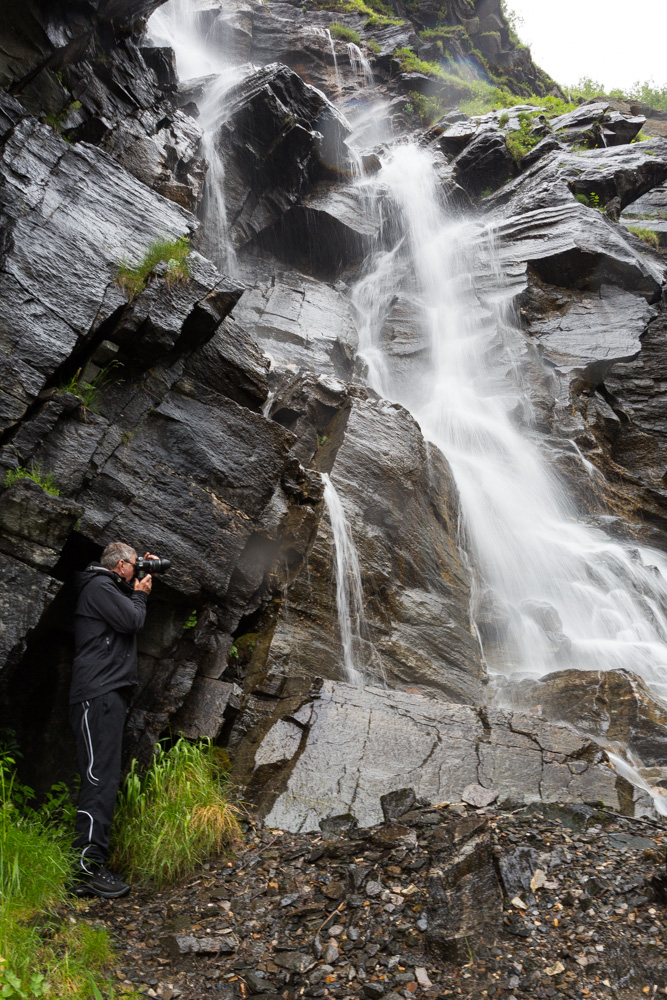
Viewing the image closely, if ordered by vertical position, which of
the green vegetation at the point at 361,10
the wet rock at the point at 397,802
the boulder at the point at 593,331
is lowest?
the wet rock at the point at 397,802

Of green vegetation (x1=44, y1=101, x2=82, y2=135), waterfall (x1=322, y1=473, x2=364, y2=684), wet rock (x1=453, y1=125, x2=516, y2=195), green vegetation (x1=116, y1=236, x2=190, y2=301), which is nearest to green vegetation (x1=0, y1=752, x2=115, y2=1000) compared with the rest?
waterfall (x1=322, y1=473, x2=364, y2=684)

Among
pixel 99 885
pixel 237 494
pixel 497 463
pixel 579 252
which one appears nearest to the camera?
pixel 99 885

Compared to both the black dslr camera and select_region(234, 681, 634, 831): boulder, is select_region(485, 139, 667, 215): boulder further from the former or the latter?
the black dslr camera

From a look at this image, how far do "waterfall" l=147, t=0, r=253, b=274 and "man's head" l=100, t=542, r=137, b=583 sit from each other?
10735 mm

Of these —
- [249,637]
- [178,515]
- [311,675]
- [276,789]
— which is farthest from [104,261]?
[276,789]

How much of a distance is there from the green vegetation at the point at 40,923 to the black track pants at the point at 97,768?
194 mm

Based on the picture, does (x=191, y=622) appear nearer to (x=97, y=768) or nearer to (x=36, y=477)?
(x=97, y=768)

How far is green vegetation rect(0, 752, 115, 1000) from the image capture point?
330 centimetres

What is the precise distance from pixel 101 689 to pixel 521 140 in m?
23.4

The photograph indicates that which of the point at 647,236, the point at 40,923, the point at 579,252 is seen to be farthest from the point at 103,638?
the point at 647,236

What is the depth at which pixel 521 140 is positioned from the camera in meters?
22.3

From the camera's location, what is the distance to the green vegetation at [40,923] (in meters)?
3.30

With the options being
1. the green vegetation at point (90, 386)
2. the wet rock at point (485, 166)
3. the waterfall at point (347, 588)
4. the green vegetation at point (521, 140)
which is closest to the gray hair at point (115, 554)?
the green vegetation at point (90, 386)

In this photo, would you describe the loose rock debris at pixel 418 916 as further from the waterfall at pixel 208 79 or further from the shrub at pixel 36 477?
the waterfall at pixel 208 79
